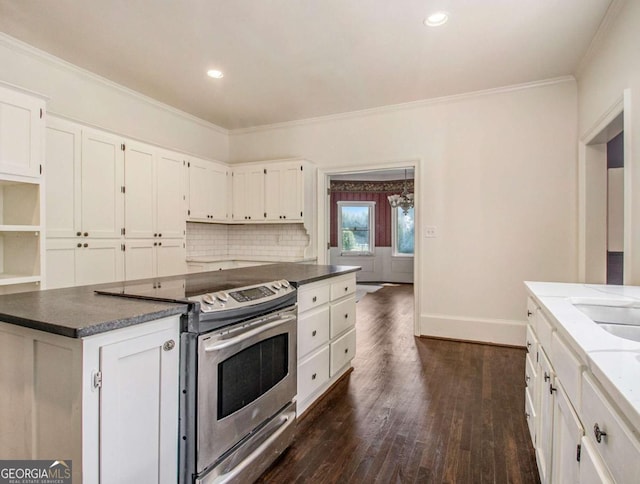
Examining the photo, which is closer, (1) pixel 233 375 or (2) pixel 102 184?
(1) pixel 233 375

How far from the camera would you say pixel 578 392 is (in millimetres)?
1004

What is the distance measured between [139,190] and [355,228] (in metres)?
6.49

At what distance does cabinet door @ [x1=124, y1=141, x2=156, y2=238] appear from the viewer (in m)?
3.54

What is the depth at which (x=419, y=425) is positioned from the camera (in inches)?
88.1

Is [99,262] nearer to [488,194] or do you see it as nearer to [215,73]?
[215,73]

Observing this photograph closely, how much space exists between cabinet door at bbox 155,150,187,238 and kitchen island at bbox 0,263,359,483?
2.48 m

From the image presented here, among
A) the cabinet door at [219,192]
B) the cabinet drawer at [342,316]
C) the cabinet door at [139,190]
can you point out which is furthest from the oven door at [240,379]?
the cabinet door at [219,192]

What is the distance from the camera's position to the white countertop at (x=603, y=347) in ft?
2.21

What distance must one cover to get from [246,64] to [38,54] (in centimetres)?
180

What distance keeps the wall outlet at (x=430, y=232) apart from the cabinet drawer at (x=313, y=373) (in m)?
2.20

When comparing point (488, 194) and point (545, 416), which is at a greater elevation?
point (488, 194)

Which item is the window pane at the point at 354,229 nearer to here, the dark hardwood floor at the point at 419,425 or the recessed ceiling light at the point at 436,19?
the dark hardwood floor at the point at 419,425

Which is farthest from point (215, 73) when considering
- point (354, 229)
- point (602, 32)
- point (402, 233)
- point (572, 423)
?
point (402, 233)

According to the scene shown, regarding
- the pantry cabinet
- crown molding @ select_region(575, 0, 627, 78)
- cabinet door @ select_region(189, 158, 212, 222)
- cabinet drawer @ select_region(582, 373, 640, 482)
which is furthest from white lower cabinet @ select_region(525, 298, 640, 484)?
cabinet door @ select_region(189, 158, 212, 222)
